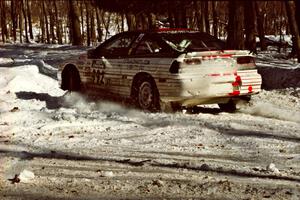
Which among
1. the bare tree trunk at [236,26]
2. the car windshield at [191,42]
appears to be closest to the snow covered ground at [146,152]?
the car windshield at [191,42]

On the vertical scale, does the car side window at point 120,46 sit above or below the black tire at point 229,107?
above

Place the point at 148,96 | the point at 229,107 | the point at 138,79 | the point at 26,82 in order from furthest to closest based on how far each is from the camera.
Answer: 1. the point at 26,82
2. the point at 229,107
3. the point at 138,79
4. the point at 148,96

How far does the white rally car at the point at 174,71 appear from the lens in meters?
8.95

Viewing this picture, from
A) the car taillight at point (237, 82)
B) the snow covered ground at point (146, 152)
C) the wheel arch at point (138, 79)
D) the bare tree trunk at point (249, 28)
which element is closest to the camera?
the snow covered ground at point (146, 152)

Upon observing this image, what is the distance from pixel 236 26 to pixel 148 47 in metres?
7.95

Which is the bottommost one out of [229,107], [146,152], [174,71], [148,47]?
[146,152]

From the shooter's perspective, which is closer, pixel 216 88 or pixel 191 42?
pixel 216 88

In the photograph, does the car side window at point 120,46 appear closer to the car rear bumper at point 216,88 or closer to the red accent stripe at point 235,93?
the car rear bumper at point 216,88

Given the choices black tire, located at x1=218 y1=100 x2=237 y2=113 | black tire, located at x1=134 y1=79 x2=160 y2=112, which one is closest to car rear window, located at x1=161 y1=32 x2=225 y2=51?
black tire, located at x1=134 y1=79 x2=160 y2=112

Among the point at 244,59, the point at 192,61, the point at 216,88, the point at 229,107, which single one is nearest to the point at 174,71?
the point at 192,61

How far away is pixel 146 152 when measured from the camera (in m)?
6.41

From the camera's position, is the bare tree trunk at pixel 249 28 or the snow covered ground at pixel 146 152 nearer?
the snow covered ground at pixel 146 152

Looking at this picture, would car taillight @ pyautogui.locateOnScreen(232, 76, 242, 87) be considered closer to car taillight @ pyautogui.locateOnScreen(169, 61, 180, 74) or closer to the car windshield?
the car windshield

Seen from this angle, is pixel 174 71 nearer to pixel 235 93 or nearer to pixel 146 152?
pixel 235 93
